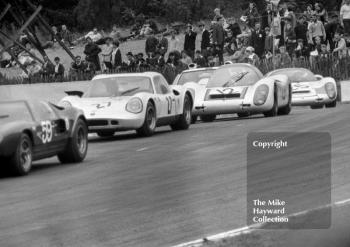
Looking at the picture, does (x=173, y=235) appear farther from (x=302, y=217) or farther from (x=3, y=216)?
(x=3, y=216)

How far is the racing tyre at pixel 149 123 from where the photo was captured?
21.3 meters

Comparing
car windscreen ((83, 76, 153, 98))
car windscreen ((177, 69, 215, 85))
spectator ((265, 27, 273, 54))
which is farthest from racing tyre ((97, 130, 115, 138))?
spectator ((265, 27, 273, 54))

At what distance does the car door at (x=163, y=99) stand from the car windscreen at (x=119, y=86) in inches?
9.4

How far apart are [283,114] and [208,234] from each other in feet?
59.4

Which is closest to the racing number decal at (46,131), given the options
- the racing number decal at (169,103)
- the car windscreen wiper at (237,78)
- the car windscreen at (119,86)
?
the car windscreen at (119,86)

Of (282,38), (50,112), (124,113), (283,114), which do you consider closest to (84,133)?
(50,112)

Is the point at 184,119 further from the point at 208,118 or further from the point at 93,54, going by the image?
the point at 93,54

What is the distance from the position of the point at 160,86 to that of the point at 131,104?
1.50 meters

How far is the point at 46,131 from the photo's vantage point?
49.3ft

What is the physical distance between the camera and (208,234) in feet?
28.5

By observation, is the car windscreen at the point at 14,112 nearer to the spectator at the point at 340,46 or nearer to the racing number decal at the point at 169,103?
the racing number decal at the point at 169,103

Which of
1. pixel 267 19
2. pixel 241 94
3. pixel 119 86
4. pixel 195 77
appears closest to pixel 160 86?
pixel 119 86

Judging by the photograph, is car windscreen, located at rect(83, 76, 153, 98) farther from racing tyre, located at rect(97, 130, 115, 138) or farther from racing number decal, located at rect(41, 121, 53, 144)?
racing number decal, located at rect(41, 121, 53, 144)

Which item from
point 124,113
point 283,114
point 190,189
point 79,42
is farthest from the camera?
point 79,42
